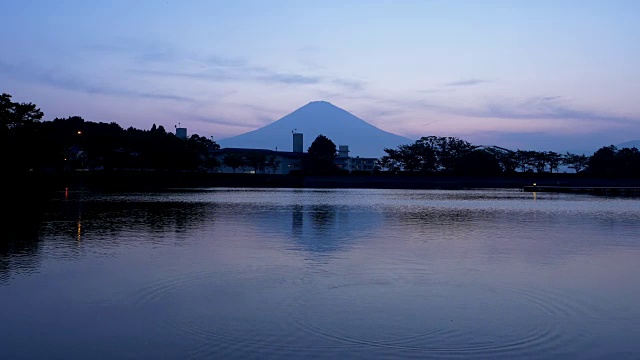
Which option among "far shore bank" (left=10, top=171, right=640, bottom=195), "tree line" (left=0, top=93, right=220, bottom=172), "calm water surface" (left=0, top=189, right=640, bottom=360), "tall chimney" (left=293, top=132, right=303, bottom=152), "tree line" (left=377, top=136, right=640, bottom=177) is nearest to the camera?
"calm water surface" (left=0, top=189, right=640, bottom=360)

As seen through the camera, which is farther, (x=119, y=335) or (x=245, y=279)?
(x=245, y=279)

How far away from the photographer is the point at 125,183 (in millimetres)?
71750

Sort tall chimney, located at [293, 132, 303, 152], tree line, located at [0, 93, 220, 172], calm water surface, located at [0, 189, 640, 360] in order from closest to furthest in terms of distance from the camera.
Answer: calm water surface, located at [0, 189, 640, 360]
tree line, located at [0, 93, 220, 172]
tall chimney, located at [293, 132, 303, 152]

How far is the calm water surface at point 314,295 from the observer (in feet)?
24.8

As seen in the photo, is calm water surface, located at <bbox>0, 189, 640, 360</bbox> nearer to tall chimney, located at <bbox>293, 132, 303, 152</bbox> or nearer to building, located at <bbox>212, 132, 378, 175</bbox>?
building, located at <bbox>212, 132, 378, 175</bbox>

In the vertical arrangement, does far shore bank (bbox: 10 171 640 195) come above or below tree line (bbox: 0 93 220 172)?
below

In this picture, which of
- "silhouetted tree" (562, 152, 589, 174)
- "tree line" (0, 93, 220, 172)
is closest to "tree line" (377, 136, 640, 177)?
"silhouetted tree" (562, 152, 589, 174)

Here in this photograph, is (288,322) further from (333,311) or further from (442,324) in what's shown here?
(442,324)

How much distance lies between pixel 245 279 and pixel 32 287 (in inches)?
143

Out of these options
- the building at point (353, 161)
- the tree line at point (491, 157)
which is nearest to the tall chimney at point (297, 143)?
the building at point (353, 161)

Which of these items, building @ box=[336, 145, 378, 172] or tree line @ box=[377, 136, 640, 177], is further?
building @ box=[336, 145, 378, 172]

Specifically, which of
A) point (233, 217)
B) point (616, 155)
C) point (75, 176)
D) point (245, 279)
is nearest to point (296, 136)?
point (616, 155)

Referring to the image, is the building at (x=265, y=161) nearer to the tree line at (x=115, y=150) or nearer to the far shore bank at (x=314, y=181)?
the tree line at (x=115, y=150)

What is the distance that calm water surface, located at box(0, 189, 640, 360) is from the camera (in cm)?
755
